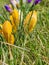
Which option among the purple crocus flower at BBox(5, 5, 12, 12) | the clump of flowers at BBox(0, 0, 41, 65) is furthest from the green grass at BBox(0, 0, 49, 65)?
the purple crocus flower at BBox(5, 5, 12, 12)

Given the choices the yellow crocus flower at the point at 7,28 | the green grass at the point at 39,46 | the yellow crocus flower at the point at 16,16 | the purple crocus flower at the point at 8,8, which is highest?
the purple crocus flower at the point at 8,8

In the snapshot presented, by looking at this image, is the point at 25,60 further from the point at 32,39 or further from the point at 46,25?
the point at 46,25

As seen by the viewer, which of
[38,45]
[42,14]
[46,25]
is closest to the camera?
[38,45]

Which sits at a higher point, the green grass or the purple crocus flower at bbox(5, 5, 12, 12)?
the purple crocus flower at bbox(5, 5, 12, 12)

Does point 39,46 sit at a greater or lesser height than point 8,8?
lesser

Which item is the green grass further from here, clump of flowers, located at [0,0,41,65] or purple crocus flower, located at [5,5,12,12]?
purple crocus flower, located at [5,5,12,12]

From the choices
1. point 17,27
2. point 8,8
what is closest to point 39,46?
point 17,27

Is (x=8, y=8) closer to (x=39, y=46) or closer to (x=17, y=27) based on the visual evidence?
(x=17, y=27)

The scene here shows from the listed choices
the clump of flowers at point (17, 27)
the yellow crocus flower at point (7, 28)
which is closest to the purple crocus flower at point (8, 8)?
the clump of flowers at point (17, 27)

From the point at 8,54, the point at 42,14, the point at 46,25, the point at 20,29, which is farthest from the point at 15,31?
the point at 42,14

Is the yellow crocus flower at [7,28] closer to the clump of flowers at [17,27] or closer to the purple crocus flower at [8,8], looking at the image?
the clump of flowers at [17,27]

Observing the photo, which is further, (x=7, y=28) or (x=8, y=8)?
(x=8, y=8)
